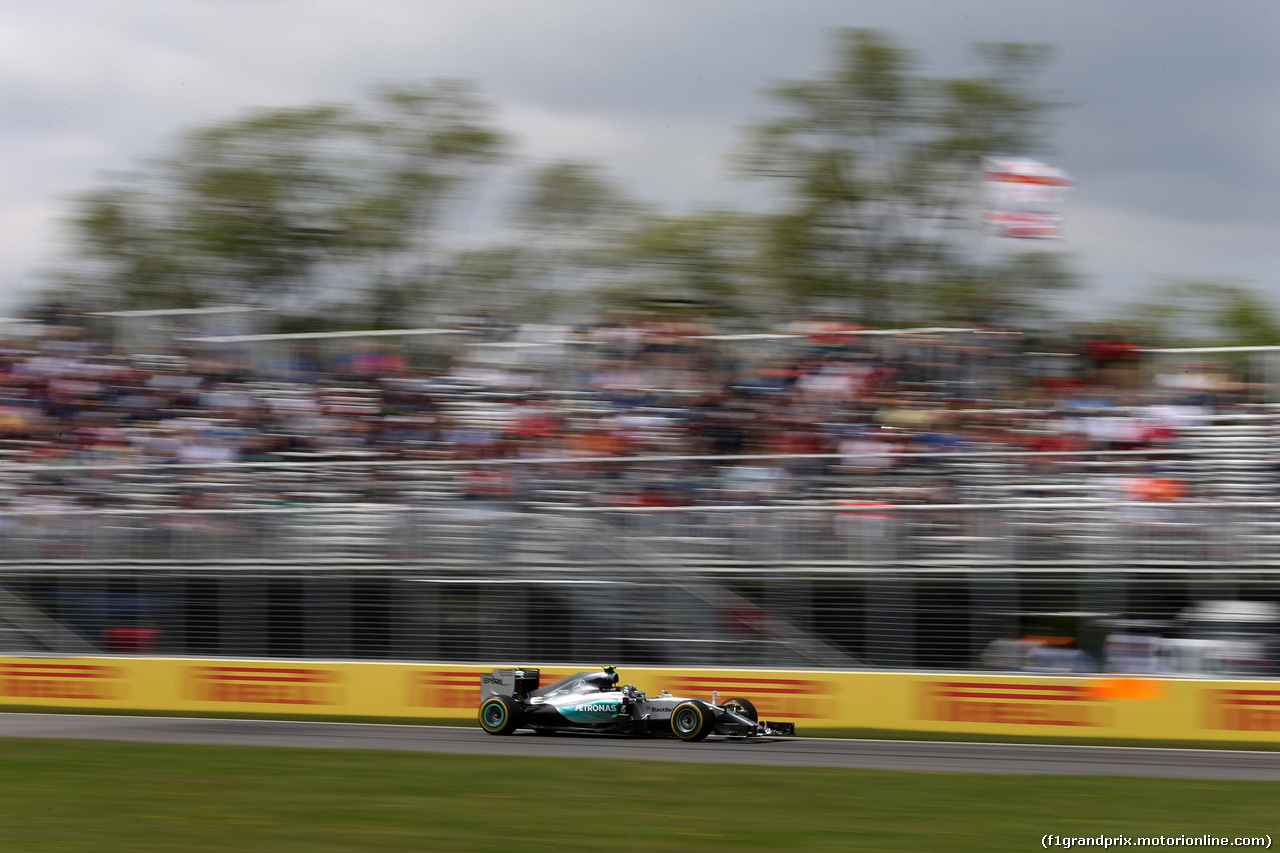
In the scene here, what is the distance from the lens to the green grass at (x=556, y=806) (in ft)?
26.5

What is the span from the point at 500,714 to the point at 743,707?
2422mm

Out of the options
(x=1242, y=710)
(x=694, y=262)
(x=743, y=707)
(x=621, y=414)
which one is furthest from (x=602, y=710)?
(x=694, y=262)

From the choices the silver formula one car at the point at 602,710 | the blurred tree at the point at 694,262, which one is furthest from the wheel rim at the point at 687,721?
the blurred tree at the point at 694,262

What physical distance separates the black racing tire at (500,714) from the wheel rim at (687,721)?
169cm

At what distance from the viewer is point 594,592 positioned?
50.6ft

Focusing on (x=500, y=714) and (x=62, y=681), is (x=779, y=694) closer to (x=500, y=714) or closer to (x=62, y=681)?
(x=500, y=714)

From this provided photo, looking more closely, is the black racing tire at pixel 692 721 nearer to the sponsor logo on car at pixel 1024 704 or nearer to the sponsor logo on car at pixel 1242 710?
the sponsor logo on car at pixel 1024 704

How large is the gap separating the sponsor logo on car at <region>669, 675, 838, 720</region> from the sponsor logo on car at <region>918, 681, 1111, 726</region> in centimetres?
124

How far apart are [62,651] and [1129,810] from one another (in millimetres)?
13139

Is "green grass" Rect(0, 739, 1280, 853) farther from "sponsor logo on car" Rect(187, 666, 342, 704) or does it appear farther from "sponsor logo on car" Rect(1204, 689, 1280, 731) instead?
"sponsor logo on car" Rect(187, 666, 342, 704)

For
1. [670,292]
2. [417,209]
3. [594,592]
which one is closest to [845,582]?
[594,592]

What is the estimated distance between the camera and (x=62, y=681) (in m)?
17.4

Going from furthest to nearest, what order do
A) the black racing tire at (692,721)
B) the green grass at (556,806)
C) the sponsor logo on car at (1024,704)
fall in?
the sponsor logo on car at (1024,704), the black racing tire at (692,721), the green grass at (556,806)

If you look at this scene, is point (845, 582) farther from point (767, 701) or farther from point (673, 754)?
point (673, 754)
